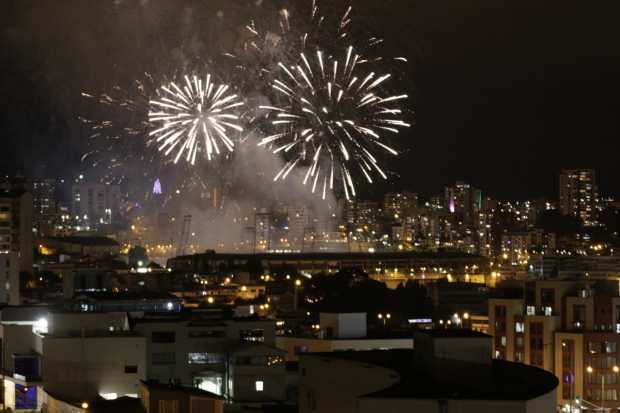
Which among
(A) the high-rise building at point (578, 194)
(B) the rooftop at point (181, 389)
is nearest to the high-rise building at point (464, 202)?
(A) the high-rise building at point (578, 194)

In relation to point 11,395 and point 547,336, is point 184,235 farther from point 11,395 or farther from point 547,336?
point 11,395

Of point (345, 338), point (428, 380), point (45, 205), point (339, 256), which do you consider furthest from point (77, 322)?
point (45, 205)

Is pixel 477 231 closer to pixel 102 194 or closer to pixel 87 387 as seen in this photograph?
pixel 102 194

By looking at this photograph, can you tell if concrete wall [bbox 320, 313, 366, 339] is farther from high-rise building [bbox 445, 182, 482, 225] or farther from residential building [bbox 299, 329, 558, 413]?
high-rise building [bbox 445, 182, 482, 225]

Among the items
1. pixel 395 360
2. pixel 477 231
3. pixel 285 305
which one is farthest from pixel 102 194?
pixel 395 360

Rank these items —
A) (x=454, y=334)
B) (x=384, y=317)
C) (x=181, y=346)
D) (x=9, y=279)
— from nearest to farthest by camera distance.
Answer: (x=454, y=334) → (x=181, y=346) → (x=9, y=279) → (x=384, y=317)

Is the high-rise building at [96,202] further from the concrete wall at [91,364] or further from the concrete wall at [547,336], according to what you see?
the concrete wall at [91,364]
